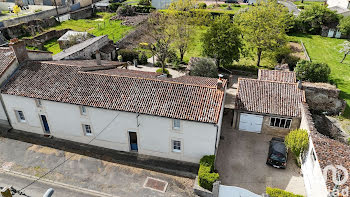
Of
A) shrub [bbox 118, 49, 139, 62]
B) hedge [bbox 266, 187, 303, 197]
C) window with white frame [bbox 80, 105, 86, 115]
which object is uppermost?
window with white frame [bbox 80, 105, 86, 115]

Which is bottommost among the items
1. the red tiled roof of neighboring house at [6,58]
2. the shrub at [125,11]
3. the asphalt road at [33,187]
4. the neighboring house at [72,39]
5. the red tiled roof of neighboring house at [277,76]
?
the asphalt road at [33,187]

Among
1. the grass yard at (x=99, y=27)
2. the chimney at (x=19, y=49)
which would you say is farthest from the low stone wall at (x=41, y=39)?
the chimney at (x=19, y=49)

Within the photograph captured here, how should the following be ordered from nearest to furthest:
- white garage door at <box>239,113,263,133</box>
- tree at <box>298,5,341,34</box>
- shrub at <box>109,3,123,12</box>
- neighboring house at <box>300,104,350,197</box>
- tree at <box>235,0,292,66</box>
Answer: neighboring house at <box>300,104,350,197</box> < white garage door at <box>239,113,263,133</box> < tree at <box>235,0,292,66</box> < tree at <box>298,5,341,34</box> < shrub at <box>109,3,123,12</box>

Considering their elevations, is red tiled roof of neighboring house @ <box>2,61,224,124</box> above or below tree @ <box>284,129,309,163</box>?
above

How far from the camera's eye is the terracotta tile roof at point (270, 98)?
2820 cm

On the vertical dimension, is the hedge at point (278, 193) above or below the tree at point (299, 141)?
below

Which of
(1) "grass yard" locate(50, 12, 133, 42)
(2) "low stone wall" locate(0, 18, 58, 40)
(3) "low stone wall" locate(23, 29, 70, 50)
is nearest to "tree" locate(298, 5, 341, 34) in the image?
(1) "grass yard" locate(50, 12, 133, 42)

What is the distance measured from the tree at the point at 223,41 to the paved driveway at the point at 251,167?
1653 cm

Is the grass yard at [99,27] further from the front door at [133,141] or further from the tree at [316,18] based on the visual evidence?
the tree at [316,18]

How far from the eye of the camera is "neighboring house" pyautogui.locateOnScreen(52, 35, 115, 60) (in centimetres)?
3835

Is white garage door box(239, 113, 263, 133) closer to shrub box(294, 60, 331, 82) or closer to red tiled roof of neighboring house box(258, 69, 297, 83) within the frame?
red tiled roof of neighboring house box(258, 69, 297, 83)

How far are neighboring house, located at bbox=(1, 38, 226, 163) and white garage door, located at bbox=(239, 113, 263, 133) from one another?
188 inches

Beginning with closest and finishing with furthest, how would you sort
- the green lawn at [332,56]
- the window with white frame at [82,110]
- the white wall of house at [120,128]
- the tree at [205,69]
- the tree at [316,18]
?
1. the white wall of house at [120,128]
2. the window with white frame at [82,110]
3. the tree at [205,69]
4. the green lawn at [332,56]
5. the tree at [316,18]

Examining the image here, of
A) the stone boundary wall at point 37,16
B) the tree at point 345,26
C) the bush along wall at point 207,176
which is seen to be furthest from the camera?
the stone boundary wall at point 37,16
